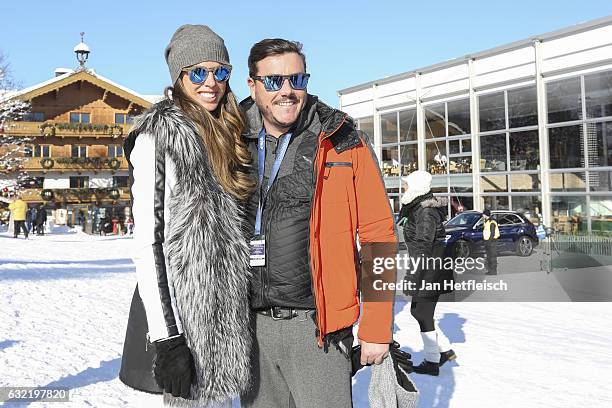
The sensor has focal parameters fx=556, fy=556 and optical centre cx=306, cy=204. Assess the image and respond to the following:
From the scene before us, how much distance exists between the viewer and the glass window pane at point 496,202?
68.4 feet

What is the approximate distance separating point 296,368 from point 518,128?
20244 millimetres

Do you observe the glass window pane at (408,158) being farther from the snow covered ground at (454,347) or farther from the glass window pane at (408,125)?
the snow covered ground at (454,347)

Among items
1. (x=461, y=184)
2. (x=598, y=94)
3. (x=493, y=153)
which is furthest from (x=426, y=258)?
(x=461, y=184)

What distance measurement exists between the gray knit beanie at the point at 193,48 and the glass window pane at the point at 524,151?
19.6m

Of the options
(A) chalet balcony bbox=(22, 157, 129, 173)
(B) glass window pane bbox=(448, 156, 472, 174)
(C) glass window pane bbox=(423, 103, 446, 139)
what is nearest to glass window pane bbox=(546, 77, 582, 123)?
(B) glass window pane bbox=(448, 156, 472, 174)

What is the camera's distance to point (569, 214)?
18625 millimetres

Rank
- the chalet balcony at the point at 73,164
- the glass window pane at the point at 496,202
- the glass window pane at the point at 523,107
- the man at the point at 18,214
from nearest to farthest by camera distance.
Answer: the glass window pane at the point at 523,107, the glass window pane at the point at 496,202, the man at the point at 18,214, the chalet balcony at the point at 73,164

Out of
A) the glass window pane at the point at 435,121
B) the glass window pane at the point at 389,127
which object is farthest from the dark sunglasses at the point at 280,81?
the glass window pane at the point at 389,127

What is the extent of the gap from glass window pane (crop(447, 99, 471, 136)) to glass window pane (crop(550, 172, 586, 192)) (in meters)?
4.32

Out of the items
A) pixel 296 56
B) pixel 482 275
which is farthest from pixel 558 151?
pixel 296 56

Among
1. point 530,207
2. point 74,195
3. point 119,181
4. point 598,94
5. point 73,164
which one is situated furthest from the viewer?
point 119,181

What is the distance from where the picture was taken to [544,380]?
512cm

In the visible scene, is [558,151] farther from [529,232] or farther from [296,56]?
[296,56]

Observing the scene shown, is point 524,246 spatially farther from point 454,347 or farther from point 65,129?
point 65,129
